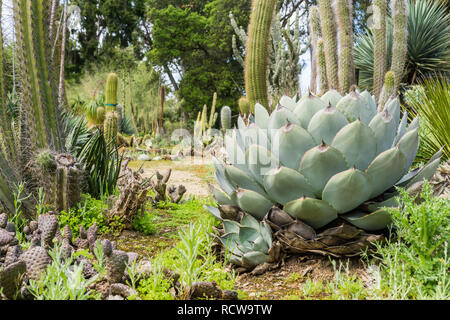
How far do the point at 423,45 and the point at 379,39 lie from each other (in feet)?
9.89

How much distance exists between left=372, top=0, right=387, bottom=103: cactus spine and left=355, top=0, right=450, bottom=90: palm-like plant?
7.58 ft

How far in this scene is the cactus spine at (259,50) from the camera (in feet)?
14.4

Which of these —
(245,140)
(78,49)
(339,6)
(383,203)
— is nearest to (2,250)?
(245,140)

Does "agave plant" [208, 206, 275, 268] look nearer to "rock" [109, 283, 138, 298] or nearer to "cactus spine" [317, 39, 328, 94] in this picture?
"rock" [109, 283, 138, 298]

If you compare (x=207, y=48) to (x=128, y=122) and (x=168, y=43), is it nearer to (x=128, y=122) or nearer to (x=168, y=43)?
(x=168, y=43)

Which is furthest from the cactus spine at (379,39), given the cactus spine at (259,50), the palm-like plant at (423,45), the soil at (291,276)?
the soil at (291,276)

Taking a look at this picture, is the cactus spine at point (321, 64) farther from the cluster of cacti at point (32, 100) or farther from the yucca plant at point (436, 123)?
the cluster of cacti at point (32, 100)

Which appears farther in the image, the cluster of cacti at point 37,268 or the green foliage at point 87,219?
the green foliage at point 87,219

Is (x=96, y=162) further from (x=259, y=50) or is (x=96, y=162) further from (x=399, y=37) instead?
(x=399, y=37)

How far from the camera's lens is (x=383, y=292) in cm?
117

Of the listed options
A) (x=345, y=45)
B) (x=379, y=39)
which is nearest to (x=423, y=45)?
(x=379, y=39)

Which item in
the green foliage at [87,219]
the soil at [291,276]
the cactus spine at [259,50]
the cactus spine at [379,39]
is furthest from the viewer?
the cactus spine at [379,39]

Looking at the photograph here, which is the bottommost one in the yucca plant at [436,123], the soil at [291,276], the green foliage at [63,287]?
the soil at [291,276]

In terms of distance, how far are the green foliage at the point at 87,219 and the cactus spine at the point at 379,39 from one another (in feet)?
16.9
